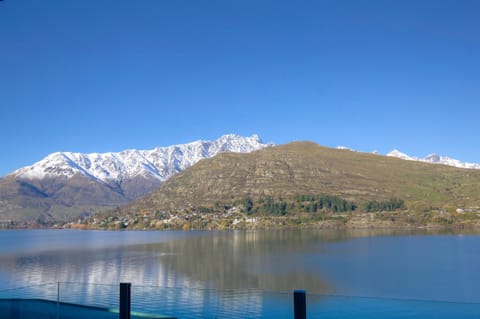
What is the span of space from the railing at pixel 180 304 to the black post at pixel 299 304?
0.92 ft

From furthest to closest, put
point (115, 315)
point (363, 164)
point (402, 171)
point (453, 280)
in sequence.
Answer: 1. point (363, 164)
2. point (402, 171)
3. point (453, 280)
4. point (115, 315)

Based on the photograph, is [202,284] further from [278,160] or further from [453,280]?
[278,160]

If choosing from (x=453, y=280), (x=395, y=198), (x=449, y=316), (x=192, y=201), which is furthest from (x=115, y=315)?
(x=192, y=201)

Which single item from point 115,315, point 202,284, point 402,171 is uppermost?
point 402,171

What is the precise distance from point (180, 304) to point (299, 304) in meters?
1.96

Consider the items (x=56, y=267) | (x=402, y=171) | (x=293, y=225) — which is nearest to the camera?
(x=56, y=267)

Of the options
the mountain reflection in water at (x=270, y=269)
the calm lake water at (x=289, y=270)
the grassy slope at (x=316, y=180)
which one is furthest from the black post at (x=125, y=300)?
the grassy slope at (x=316, y=180)

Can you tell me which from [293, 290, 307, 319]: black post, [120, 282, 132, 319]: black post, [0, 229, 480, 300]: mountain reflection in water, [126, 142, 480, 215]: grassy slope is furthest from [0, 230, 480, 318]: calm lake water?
[126, 142, 480, 215]: grassy slope

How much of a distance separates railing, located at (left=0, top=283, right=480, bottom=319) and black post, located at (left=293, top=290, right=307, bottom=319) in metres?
0.28

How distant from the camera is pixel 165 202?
171 metres

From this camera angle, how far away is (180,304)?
6465 millimetres

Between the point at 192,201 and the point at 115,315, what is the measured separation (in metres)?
159

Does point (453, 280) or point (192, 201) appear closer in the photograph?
point (453, 280)

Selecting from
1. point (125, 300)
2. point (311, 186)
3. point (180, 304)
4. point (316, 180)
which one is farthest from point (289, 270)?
point (316, 180)
